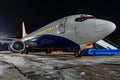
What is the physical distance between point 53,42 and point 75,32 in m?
2.44

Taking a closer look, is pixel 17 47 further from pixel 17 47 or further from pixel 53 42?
pixel 53 42

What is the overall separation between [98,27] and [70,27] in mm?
2283

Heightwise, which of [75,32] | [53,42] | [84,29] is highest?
[84,29]

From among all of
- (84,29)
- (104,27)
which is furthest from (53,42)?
(104,27)

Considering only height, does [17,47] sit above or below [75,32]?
below

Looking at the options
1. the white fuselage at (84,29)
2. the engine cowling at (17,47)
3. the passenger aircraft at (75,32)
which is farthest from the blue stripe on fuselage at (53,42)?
the engine cowling at (17,47)

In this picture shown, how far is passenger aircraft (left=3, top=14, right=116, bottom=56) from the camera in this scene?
12195 millimetres

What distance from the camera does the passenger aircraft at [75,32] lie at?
12.2 meters

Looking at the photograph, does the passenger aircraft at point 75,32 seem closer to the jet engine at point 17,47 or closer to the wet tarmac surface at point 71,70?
the jet engine at point 17,47

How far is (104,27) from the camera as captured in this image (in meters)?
11.9

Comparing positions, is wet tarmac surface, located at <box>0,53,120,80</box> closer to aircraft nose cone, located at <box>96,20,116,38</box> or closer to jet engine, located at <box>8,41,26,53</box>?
aircraft nose cone, located at <box>96,20,116,38</box>

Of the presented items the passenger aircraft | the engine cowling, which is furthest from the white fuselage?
the engine cowling

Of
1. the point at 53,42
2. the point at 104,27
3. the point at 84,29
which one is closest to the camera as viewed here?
the point at 104,27

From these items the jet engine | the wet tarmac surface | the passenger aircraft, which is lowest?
the wet tarmac surface
